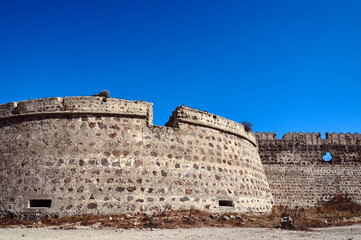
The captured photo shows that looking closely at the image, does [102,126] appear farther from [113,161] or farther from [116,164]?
[116,164]

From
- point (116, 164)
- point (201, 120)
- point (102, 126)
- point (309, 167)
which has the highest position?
point (201, 120)

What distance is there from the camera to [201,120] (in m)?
11.8

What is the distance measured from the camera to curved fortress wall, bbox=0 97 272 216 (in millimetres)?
9367

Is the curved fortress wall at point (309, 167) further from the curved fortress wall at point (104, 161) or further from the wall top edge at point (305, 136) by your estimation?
the curved fortress wall at point (104, 161)

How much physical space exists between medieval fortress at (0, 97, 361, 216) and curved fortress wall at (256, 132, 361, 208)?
149 inches

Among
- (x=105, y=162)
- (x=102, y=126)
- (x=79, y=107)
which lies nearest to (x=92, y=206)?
(x=105, y=162)

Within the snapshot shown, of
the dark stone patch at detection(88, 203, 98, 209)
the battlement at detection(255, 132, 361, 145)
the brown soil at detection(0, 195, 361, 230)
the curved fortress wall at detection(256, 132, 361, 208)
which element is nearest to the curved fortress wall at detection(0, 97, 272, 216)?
the dark stone patch at detection(88, 203, 98, 209)

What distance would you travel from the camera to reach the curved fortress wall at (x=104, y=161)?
9.37m

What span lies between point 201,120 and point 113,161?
11.4 feet

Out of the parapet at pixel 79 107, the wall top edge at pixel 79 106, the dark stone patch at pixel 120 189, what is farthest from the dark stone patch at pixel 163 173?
the wall top edge at pixel 79 106

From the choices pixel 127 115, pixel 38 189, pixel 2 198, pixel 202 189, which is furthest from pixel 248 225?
pixel 2 198

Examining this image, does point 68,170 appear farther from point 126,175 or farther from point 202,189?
point 202,189

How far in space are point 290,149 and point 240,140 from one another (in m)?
4.45

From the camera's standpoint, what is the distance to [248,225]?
928 cm
